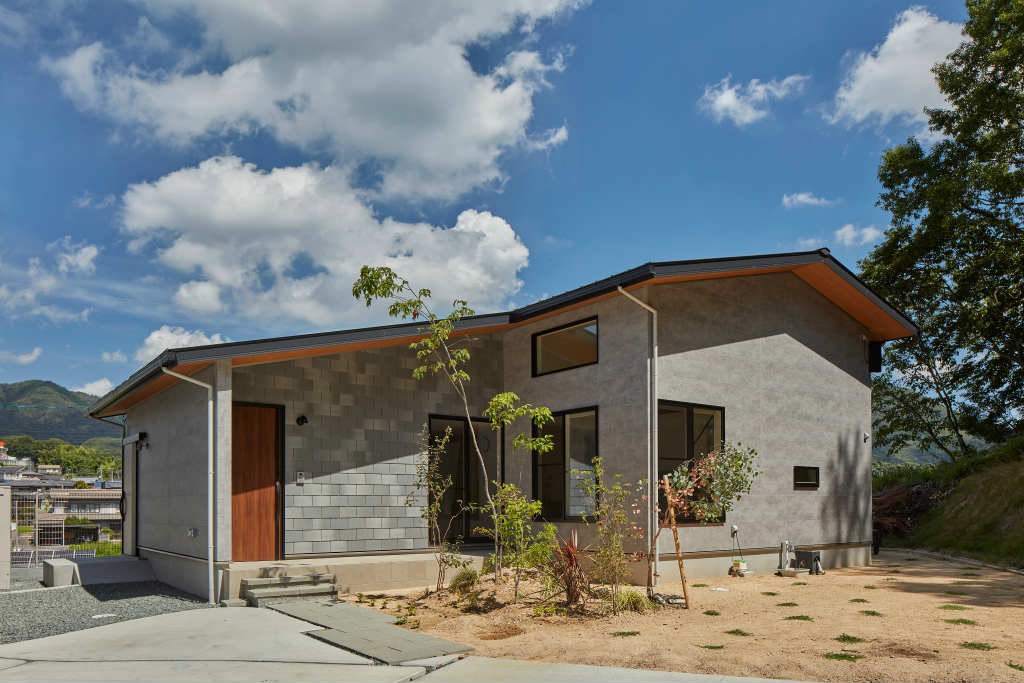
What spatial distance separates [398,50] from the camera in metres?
10.3

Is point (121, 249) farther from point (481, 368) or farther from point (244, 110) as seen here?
point (481, 368)

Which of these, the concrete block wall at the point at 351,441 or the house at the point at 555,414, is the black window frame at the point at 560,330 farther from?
the concrete block wall at the point at 351,441

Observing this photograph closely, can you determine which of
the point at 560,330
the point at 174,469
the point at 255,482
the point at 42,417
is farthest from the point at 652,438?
the point at 42,417

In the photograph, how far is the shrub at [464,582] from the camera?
867 centimetres

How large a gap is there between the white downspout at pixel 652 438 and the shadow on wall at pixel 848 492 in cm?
396

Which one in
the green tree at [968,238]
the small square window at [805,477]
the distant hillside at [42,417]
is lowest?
the distant hillside at [42,417]

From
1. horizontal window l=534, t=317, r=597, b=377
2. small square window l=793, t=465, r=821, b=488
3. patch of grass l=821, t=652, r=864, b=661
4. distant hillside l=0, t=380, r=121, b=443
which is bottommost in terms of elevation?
distant hillside l=0, t=380, r=121, b=443

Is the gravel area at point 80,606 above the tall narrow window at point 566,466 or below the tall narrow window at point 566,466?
below

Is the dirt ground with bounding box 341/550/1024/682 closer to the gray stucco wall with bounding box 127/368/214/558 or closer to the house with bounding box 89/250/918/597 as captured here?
the house with bounding box 89/250/918/597

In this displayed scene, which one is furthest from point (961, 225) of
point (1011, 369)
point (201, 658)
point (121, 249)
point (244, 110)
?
point (121, 249)

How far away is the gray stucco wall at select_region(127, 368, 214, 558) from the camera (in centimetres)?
935

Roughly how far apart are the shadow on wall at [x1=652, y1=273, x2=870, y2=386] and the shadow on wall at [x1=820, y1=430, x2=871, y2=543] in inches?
50.7

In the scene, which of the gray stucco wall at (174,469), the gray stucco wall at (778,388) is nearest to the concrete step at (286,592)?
the gray stucco wall at (174,469)

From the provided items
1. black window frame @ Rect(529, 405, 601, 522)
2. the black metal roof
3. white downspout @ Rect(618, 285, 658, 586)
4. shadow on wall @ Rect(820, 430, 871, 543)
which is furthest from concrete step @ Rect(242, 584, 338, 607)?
shadow on wall @ Rect(820, 430, 871, 543)
